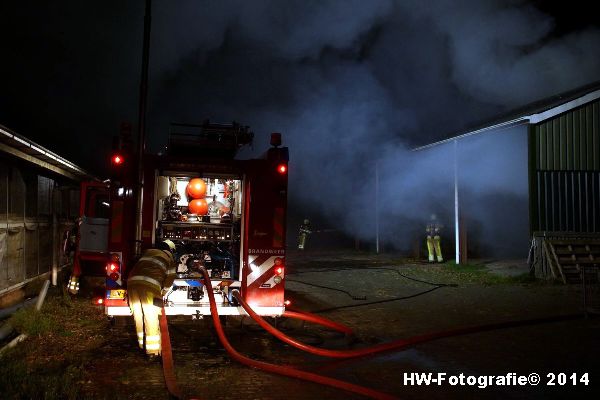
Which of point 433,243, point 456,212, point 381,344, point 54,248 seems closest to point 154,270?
point 381,344

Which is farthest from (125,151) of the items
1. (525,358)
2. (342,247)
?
(342,247)

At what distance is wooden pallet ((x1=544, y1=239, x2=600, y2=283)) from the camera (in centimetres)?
1136

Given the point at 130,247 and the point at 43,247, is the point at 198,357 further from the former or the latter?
the point at 43,247

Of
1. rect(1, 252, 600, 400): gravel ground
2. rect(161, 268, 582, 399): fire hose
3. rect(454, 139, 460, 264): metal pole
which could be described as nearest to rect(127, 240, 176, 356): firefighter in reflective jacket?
rect(161, 268, 582, 399): fire hose

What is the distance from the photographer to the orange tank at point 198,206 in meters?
6.99

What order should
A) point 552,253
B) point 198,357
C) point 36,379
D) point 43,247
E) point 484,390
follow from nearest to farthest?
point 36,379, point 484,390, point 198,357, point 43,247, point 552,253

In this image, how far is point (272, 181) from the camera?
20.6 feet

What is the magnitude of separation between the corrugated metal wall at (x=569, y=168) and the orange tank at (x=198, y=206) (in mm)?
9135

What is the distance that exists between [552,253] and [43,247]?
11.7 metres

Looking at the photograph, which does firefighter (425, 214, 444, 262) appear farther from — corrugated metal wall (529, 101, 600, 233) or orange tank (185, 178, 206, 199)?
orange tank (185, 178, 206, 199)

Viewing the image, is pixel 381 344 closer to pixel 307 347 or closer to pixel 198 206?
pixel 307 347

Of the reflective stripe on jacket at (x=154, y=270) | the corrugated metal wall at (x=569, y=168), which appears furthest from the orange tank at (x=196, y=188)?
the corrugated metal wall at (x=569, y=168)

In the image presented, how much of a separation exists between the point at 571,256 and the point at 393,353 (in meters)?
8.26

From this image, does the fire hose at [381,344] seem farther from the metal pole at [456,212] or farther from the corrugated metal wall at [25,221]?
the metal pole at [456,212]
